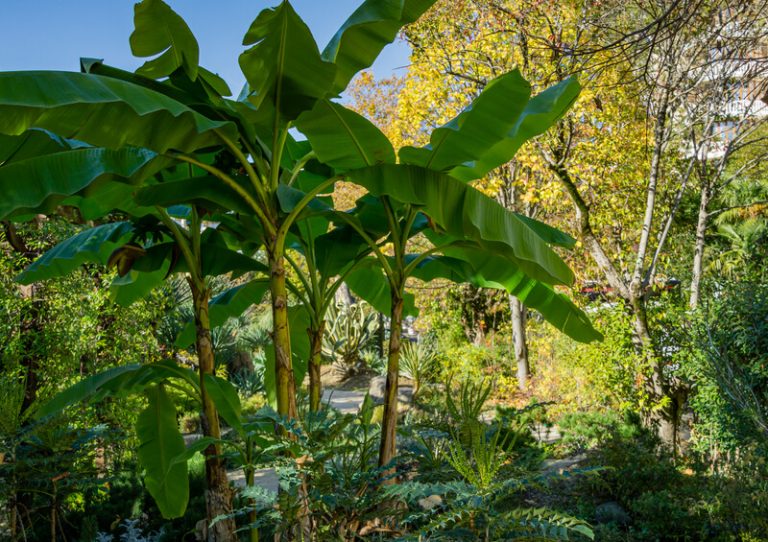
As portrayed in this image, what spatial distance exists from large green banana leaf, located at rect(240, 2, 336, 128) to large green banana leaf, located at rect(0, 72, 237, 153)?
1.09 ft

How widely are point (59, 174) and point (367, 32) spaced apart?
6.18 ft

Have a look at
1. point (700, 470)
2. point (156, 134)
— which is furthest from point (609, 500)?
point (156, 134)

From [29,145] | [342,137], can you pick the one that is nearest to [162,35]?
[29,145]

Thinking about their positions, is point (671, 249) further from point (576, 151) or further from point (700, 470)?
point (700, 470)

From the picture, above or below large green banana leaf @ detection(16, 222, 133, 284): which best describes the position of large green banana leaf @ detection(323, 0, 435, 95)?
above

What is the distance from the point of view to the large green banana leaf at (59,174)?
10.0ft

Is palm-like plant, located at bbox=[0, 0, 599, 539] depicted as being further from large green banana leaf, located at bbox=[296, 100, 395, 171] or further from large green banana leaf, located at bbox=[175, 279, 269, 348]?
large green banana leaf, located at bbox=[175, 279, 269, 348]

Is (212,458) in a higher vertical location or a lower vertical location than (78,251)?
lower

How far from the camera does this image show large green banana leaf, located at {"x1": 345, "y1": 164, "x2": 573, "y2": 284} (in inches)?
128

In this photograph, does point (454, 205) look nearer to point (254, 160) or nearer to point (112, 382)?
point (254, 160)

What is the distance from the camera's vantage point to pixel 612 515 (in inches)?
255

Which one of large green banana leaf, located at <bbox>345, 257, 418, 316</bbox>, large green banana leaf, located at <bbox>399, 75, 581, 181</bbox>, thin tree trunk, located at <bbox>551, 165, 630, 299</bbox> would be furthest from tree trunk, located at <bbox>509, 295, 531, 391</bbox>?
large green banana leaf, located at <bbox>399, 75, 581, 181</bbox>

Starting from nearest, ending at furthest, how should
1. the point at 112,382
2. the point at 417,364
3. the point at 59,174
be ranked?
the point at 59,174 < the point at 112,382 < the point at 417,364

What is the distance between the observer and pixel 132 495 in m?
6.81
